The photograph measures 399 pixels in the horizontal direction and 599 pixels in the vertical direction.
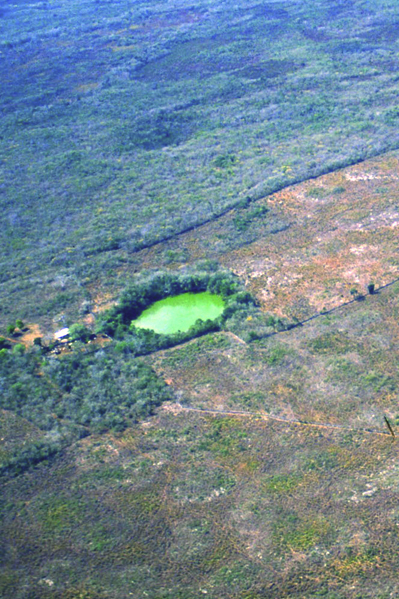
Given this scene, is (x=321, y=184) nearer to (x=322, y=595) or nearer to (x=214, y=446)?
(x=214, y=446)

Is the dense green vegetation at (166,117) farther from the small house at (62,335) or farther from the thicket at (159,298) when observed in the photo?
the thicket at (159,298)

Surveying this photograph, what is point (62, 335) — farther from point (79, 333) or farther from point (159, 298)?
point (159, 298)

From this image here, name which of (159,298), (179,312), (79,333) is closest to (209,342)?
(179,312)

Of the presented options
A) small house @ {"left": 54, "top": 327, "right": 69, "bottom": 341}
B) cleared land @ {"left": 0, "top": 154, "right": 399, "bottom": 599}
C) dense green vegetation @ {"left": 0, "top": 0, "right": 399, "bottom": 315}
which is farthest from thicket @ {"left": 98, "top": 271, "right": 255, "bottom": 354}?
dense green vegetation @ {"left": 0, "top": 0, "right": 399, "bottom": 315}

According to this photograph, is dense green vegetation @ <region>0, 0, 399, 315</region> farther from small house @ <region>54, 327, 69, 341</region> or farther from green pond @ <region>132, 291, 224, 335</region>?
green pond @ <region>132, 291, 224, 335</region>

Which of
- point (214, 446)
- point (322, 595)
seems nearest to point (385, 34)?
point (214, 446)

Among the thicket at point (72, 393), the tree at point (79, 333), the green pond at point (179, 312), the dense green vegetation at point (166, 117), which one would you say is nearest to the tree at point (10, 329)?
the thicket at point (72, 393)
